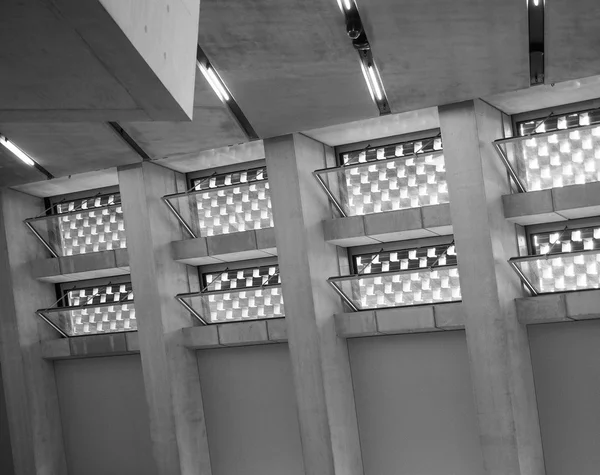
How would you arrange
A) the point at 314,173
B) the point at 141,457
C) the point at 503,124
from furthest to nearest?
the point at 141,457 < the point at 314,173 < the point at 503,124

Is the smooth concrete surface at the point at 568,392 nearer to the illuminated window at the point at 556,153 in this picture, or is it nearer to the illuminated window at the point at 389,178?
the illuminated window at the point at 556,153

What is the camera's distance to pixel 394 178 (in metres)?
15.6

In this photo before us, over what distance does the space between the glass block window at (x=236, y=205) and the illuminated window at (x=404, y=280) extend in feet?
7.90

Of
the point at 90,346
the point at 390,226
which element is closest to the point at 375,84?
the point at 390,226

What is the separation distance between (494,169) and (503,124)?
117 centimetres

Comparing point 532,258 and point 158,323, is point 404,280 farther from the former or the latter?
point 158,323

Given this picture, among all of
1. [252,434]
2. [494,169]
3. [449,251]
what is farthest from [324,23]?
[252,434]

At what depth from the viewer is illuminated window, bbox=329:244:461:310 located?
15.4 meters

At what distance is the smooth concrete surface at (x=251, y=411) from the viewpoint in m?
17.5

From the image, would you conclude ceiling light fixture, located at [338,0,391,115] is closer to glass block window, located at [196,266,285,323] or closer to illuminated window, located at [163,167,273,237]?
illuminated window, located at [163,167,273,237]

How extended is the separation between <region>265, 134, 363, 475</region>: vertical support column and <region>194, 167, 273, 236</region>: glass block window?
4.21 ft

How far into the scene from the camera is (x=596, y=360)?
1421 centimetres

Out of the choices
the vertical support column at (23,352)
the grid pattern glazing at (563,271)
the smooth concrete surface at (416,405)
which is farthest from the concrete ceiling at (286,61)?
the vertical support column at (23,352)

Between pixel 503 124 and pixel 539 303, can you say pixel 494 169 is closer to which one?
pixel 503 124
